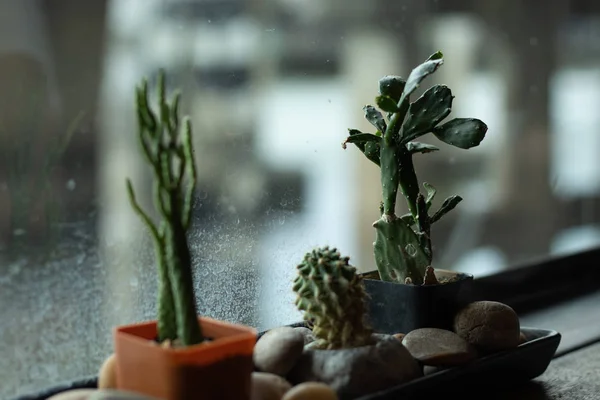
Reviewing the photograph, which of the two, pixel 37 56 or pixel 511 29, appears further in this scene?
pixel 511 29

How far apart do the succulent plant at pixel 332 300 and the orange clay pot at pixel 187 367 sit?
13 cm

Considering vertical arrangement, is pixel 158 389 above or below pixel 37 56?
below

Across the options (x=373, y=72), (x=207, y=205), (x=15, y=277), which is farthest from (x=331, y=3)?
(x=15, y=277)

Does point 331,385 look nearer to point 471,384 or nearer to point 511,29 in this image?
point 471,384

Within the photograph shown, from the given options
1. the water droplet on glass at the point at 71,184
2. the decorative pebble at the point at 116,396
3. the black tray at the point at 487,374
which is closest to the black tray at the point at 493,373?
the black tray at the point at 487,374

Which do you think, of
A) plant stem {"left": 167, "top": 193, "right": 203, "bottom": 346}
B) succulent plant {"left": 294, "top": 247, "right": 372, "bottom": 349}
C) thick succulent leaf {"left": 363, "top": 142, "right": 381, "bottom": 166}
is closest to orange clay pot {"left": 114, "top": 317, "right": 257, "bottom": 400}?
plant stem {"left": 167, "top": 193, "right": 203, "bottom": 346}

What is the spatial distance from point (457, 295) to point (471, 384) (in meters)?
0.10

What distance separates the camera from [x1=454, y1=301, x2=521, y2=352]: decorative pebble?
0.87 m

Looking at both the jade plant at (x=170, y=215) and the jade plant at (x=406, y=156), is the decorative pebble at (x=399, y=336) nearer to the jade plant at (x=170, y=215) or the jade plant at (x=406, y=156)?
the jade plant at (x=406, y=156)

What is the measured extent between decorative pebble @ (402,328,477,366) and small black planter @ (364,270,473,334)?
22 mm

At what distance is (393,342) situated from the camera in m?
0.79

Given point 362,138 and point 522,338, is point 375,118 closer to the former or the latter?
point 362,138

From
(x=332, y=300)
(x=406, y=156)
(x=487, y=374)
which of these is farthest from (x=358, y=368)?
(x=406, y=156)

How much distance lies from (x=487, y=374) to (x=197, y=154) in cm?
42
